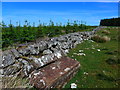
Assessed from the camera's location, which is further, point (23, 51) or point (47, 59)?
point (23, 51)

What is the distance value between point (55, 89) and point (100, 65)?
3398 millimetres

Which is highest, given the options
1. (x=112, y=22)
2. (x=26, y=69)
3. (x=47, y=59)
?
(x=112, y=22)

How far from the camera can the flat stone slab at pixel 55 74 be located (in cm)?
410

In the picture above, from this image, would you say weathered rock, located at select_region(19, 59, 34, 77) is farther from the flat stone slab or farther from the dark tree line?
the dark tree line

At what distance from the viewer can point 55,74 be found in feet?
14.9

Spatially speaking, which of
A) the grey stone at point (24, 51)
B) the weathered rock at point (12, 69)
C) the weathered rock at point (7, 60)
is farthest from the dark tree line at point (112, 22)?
the weathered rock at point (12, 69)

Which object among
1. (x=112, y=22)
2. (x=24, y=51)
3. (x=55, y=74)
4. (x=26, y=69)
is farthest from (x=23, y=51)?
(x=112, y=22)

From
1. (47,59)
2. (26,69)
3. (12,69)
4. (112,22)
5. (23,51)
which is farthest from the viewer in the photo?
(112,22)

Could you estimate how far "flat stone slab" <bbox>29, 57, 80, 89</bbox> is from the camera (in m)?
4.10

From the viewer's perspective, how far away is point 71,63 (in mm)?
5602

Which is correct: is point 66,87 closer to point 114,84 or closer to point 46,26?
point 114,84

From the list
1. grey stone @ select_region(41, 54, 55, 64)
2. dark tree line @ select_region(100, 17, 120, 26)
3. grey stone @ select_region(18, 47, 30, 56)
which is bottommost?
grey stone @ select_region(41, 54, 55, 64)

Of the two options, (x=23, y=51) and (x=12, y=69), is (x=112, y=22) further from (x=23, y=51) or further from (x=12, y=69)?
(x=12, y=69)

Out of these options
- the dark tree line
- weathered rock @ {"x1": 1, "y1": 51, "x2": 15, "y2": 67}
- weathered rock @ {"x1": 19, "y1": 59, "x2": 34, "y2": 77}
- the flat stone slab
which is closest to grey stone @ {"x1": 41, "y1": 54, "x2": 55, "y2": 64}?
the flat stone slab
